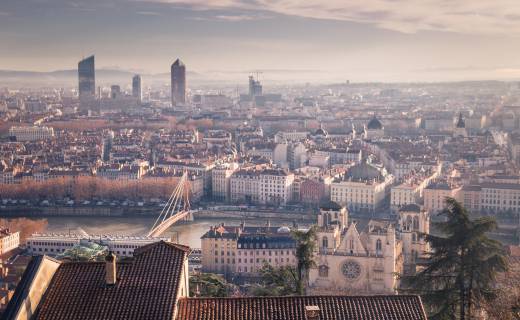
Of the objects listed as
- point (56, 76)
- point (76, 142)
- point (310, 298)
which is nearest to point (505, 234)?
point (310, 298)

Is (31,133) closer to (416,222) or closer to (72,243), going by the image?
(72,243)

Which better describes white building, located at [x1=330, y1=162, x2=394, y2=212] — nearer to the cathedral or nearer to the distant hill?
the cathedral

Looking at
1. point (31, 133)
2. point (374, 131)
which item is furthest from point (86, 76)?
point (374, 131)

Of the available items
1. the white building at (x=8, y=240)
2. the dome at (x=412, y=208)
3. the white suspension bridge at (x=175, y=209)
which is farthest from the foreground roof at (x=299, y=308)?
the white suspension bridge at (x=175, y=209)

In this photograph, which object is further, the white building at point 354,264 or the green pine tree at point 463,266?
the white building at point 354,264

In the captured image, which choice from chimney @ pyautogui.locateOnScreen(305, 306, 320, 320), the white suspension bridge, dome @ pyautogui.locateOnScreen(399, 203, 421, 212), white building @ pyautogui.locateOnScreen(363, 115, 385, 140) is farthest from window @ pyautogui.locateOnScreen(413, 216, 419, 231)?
white building @ pyautogui.locateOnScreen(363, 115, 385, 140)

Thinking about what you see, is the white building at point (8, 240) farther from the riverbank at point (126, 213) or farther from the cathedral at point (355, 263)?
the cathedral at point (355, 263)
